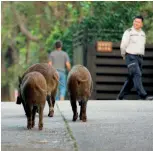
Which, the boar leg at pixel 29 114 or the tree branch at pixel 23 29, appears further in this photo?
the tree branch at pixel 23 29

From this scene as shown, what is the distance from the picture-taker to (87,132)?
11320 millimetres

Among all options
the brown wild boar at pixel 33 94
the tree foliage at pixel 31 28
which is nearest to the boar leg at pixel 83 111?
the brown wild boar at pixel 33 94

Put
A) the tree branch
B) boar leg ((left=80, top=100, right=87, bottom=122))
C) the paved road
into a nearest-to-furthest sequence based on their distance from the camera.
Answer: the paved road
boar leg ((left=80, top=100, right=87, bottom=122))
the tree branch

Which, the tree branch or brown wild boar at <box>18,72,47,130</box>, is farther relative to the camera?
the tree branch

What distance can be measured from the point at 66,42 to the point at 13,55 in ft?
55.0

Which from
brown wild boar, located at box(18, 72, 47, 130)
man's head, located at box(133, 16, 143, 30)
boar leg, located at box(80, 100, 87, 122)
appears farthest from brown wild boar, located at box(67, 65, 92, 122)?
man's head, located at box(133, 16, 143, 30)

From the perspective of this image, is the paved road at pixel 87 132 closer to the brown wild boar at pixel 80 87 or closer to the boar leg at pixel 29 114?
the boar leg at pixel 29 114

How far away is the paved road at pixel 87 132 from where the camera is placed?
9828 mm

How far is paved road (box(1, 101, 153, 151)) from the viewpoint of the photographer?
983cm

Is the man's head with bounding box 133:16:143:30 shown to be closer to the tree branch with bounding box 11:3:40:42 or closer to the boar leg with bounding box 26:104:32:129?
the boar leg with bounding box 26:104:32:129

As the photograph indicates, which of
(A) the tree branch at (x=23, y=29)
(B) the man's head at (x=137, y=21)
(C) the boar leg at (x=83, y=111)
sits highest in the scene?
(B) the man's head at (x=137, y=21)

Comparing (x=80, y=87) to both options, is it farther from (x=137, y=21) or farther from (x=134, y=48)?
(x=134, y=48)

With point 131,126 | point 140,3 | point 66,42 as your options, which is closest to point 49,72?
point 131,126

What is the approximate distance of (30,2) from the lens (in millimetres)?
41469
